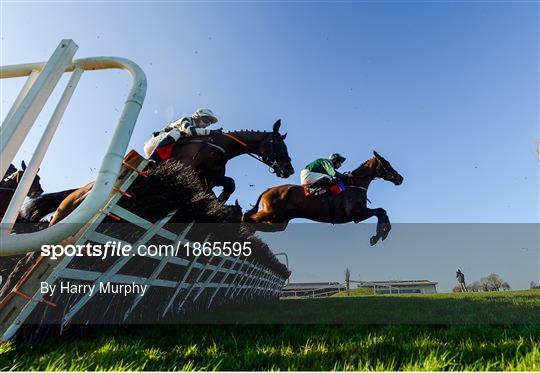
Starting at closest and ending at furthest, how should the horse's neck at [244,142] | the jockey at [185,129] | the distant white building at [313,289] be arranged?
the jockey at [185,129]
the horse's neck at [244,142]
the distant white building at [313,289]

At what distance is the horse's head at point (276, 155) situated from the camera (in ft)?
22.9

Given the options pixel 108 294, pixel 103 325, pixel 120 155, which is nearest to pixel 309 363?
pixel 120 155

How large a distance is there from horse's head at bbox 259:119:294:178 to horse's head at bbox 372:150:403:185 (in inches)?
97.2

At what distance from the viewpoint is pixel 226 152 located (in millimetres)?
6266

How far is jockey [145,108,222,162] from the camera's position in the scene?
18.5ft

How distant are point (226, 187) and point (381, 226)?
139 inches

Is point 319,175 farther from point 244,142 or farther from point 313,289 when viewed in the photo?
point 313,289

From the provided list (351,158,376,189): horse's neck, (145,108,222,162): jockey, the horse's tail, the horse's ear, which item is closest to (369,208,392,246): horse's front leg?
(351,158,376,189): horse's neck

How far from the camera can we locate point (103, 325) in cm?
342

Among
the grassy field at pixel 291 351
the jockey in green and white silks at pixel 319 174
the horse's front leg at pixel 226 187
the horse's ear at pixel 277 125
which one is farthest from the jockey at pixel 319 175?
the grassy field at pixel 291 351

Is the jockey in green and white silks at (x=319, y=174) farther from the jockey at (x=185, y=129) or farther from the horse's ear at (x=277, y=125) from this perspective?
the jockey at (x=185, y=129)

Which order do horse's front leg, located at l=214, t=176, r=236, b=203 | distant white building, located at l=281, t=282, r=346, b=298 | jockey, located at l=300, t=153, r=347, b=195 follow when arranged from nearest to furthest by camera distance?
horse's front leg, located at l=214, t=176, r=236, b=203 → jockey, located at l=300, t=153, r=347, b=195 → distant white building, located at l=281, t=282, r=346, b=298

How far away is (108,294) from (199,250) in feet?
3.89

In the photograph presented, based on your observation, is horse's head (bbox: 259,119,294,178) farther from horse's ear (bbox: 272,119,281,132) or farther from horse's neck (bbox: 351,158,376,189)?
horse's neck (bbox: 351,158,376,189)
